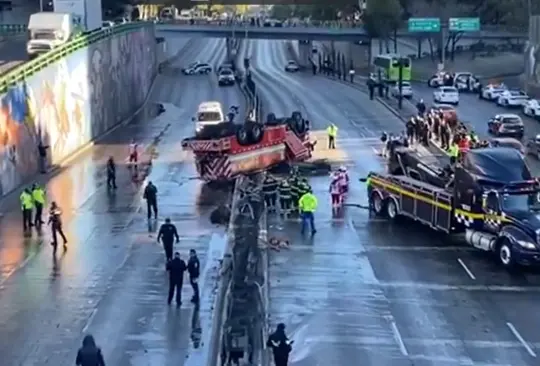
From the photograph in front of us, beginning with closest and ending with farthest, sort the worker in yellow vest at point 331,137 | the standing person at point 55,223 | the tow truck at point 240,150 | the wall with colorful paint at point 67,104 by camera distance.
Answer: the standing person at point 55,223 < the tow truck at point 240,150 < the wall with colorful paint at point 67,104 < the worker in yellow vest at point 331,137

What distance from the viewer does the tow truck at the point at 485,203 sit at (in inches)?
1146

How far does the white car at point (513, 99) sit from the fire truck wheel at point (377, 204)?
37287 millimetres

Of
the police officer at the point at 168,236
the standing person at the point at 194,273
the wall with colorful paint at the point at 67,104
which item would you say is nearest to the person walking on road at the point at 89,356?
the standing person at the point at 194,273

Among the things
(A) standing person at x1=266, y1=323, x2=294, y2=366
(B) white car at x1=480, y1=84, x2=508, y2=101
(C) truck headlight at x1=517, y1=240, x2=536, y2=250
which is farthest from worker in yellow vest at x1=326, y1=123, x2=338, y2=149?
(A) standing person at x1=266, y1=323, x2=294, y2=366

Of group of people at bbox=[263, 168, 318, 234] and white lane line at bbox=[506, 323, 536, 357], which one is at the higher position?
group of people at bbox=[263, 168, 318, 234]

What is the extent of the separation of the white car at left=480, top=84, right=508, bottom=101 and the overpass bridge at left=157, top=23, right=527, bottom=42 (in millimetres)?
34208

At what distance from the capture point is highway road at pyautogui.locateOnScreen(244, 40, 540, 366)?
22.5 metres

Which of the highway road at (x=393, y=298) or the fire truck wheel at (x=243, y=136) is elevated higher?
the fire truck wheel at (x=243, y=136)

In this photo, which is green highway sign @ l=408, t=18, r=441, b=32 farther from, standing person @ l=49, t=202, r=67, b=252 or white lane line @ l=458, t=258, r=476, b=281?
standing person @ l=49, t=202, r=67, b=252

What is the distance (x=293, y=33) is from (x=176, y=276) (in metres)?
94.0

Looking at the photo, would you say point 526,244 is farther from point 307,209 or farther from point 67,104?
point 67,104

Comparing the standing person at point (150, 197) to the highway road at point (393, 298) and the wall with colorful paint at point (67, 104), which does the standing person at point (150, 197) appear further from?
the wall with colorful paint at point (67, 104)

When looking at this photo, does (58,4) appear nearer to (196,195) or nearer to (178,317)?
(196,195)

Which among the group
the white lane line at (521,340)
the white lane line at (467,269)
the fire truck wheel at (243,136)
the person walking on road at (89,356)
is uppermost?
Result: the fire truck wheel at (243,136)
